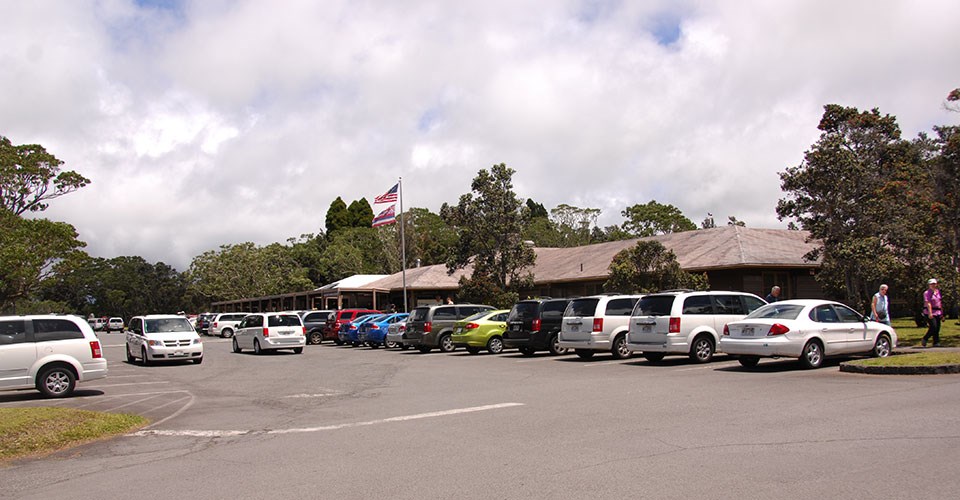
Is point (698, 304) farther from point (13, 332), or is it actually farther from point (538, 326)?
point (13, 332)

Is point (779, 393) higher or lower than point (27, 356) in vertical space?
lower

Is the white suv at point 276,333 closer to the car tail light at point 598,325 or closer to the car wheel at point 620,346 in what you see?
the car tail light at point 598,325

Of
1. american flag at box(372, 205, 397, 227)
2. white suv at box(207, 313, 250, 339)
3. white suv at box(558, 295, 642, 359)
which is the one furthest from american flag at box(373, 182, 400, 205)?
white suv at box(558, 295, 642, 359)

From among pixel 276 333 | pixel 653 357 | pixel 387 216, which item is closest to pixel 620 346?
pixel 653 357

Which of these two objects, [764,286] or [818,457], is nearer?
[818,457]

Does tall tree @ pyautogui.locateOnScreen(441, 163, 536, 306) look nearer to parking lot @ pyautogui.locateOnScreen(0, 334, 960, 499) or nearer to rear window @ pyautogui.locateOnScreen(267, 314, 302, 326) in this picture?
rear window @ pyautogui.locateOnScreen(267, 314, 302, 326)

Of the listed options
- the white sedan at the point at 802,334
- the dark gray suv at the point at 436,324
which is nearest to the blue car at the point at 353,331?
the dark gray suv at the point at 436,324

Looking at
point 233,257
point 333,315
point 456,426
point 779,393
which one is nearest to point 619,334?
point 779,393

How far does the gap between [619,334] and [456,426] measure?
1039 cm

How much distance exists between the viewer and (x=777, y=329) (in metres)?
15.4

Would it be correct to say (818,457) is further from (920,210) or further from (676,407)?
(920,210)

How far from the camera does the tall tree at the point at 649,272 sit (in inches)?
1228

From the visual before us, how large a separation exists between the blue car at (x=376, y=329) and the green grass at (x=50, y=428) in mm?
19729

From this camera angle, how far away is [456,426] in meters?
10.4
